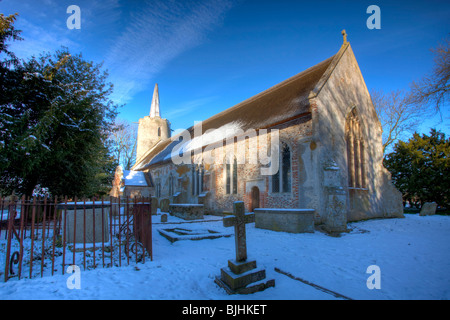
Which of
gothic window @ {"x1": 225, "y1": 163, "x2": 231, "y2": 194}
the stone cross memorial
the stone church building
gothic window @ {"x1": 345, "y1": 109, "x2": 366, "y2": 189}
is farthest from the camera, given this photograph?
gothic window @ {"x1": 225, "y1": 163, "x2": 231, "y2": 194}

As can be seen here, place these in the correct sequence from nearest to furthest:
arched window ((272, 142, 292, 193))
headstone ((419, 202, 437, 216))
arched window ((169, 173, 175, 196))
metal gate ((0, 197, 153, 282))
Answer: metal gate ((0, 197, 153, 282)) < arched window ((272, 142, 292, 193)) < headstone ((419, 202, 437, 216)) < arched window ((169, 173, 175, 196))

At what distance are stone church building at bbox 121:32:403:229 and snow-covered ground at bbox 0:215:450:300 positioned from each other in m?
3.09

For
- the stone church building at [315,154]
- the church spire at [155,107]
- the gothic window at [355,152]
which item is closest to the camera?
the stone church building at [315,154]

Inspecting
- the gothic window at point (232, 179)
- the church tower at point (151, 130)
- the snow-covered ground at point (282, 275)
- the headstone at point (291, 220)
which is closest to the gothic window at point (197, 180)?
the gothic window at point (232, 179)

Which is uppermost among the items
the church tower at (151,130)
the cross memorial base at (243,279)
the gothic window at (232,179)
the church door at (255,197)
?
the church tower at (151,130)

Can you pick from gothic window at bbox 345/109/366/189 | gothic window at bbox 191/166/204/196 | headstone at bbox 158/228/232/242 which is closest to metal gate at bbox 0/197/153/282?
headstone at bbox 158/228/232/242

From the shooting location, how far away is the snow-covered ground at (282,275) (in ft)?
12.9

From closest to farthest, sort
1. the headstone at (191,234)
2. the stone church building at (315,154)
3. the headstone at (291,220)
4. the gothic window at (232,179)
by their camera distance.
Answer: the headstone at (191,234) → the headstone at (291,220) → the stone church building at (315,154) → the gothic window at (232,179)

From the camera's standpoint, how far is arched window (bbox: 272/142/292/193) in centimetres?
1248

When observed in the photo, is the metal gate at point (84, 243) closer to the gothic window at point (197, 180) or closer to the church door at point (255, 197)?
the church door at point (255, 197)

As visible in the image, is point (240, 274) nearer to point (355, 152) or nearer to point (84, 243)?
point (84, 243)

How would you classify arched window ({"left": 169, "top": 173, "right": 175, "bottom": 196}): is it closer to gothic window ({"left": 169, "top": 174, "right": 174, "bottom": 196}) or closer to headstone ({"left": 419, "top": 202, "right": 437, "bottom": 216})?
gothic window ({"left": 169, "top": 174, "right": 174, "bottom": 196})

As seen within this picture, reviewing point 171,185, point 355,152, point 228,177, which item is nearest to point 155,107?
point 171,185
